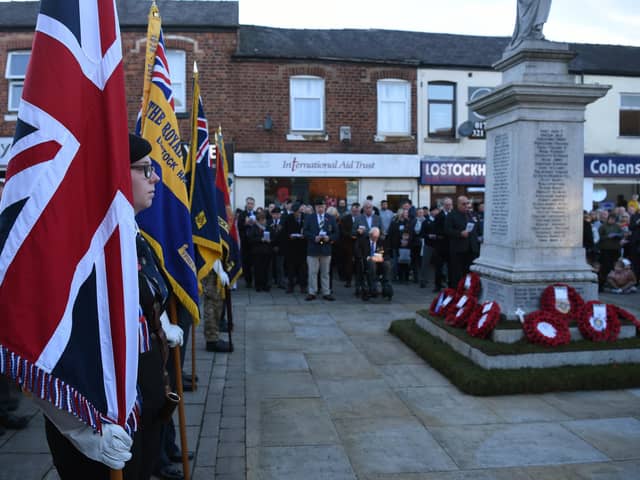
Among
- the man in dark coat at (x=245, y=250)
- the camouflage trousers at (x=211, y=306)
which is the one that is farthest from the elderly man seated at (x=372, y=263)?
the camouflage trousers at (x=211, y=306)

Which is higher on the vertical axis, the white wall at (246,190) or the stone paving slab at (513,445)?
the white wall at (246,190)

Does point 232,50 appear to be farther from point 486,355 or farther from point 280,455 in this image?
point 280,455

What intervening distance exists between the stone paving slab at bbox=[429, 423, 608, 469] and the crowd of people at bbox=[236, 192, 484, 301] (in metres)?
6.76

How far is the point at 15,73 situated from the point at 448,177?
15.0 meters

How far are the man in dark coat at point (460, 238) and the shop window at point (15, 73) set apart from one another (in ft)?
48.6

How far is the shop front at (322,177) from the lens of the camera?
62.8ft

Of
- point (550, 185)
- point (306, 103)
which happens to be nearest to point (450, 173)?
point (306, 103)

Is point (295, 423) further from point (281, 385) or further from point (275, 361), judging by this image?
point (275, 361)

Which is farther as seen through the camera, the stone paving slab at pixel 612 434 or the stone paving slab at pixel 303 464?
the stone paving slab at pixel 612 434

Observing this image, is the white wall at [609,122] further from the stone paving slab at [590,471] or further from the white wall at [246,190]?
the stone paving slab at [590,471]

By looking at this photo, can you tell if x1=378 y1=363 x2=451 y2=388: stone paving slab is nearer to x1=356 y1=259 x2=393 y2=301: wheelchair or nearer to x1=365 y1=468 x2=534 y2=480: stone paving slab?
x1=365 y1=468 x2=534 y2=480: stone paving slab

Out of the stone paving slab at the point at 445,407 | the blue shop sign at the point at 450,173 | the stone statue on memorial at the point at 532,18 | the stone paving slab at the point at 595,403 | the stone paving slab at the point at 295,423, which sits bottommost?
the stone paving slab at the point at 295,423

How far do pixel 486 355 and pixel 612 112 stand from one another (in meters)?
18.7

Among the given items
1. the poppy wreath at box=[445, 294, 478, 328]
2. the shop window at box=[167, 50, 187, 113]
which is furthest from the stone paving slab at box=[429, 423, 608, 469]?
the shop window at box=[167, 50, 187, 113]
